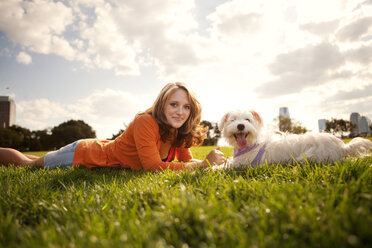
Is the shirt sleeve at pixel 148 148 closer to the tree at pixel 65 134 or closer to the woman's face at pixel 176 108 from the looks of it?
the woman's face at pixel 176 108

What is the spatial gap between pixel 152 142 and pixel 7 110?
485ft

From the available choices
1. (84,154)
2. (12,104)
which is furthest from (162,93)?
(12,104)

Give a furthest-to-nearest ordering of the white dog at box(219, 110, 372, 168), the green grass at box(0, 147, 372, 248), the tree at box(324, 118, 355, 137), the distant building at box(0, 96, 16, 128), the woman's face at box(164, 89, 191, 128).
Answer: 1. the distant building at box(0, 96, 16, 128)
2. the tree at box(324, 118, 355, 137)
3. the woman's face at box(164, 89, 191, 128)
4. the white dog at box(219, 110, 372, 168)
5. the green grass at box(0, 147, 372, 248)

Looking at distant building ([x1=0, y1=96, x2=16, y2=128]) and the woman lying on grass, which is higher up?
distant building ([x1=0, y1=96, x2=16, y2=128])

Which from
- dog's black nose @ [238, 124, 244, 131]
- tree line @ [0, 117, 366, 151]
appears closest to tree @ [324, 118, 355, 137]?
tree line @ [0, 117, 366, 151]

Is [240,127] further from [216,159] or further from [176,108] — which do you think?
[176,108]

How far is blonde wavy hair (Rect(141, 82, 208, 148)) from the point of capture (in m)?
4.77

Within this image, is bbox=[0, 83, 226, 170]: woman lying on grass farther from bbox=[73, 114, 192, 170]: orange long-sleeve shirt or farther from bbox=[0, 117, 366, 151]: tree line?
bbox=[0, 117, 366, 151]: tree line

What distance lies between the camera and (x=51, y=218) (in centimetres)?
170

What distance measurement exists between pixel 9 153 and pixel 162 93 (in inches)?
187

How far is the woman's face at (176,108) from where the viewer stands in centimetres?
470

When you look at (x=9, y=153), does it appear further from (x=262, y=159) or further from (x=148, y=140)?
(x=262, y=159)

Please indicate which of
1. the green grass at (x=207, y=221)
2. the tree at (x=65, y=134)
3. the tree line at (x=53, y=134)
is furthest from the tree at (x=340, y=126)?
the green grass at (x=207, y=221)

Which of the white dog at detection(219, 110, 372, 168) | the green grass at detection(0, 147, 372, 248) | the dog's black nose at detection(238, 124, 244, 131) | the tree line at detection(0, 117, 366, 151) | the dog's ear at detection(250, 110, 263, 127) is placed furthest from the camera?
the tree line at detection(0, 117, 366, 151)
